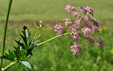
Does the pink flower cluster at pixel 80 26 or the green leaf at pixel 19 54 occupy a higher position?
the pink flower cluster at pixel 80 26

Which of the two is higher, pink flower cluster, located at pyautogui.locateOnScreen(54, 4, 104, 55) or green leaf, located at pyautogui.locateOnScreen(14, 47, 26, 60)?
pink flower cluster, located at pyautogui.locateOnScreen(54, 4, 104, 55)

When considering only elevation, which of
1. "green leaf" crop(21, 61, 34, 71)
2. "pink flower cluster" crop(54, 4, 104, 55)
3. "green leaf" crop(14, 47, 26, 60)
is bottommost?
"green leaf" crop(21, 61, 34, 71)

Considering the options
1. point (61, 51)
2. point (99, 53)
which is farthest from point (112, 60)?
point (61, 51)

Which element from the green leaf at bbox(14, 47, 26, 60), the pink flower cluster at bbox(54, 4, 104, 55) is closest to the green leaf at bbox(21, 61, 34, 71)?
the green leaf at bbox(14, 47, 26, 60)

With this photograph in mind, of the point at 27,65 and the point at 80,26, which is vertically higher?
the point at 80,26

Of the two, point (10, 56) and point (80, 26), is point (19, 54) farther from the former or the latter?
point (80, 26)

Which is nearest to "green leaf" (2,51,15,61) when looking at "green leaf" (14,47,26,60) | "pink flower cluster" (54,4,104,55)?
"green leaf" (14,47,26,60)

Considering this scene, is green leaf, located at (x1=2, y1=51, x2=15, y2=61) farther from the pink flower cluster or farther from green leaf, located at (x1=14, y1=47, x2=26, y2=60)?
the pink flower cluster

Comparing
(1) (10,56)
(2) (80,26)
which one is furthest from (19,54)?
(2) (80,26)

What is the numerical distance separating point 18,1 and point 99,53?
122 ft

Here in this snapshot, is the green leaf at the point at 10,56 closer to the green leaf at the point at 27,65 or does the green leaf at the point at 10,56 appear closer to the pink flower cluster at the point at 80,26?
the green leaf at the point at 27,65

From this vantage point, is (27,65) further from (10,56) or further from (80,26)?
(80,26)

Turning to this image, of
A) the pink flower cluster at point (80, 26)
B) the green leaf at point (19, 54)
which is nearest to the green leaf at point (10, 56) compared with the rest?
the green leaf at point (19, 54)

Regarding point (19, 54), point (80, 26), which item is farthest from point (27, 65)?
point (80, 26)
